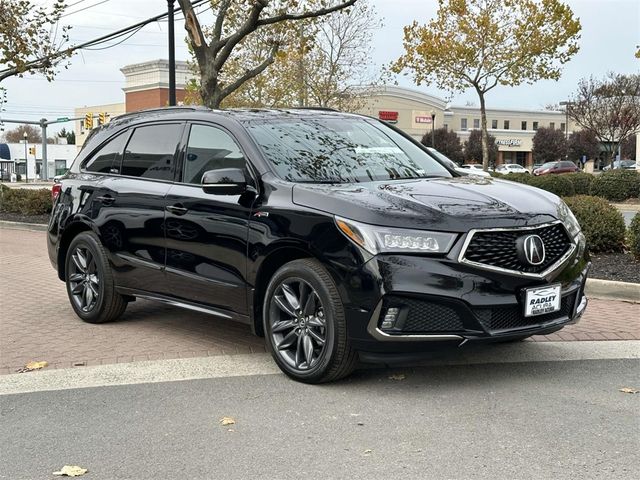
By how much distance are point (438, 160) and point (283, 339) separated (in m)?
2.23

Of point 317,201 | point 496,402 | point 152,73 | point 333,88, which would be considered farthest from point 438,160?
point 152,73

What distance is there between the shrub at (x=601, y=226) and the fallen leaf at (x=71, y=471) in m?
7.21

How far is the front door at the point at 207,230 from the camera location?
5.19 meters

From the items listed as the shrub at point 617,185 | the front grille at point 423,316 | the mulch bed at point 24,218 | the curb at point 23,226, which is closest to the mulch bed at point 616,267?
the front grille at point 423,316

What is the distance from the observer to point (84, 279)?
6.81 metres

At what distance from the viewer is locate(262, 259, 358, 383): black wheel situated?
Result: 4.52 metres

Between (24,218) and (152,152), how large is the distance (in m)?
14.6

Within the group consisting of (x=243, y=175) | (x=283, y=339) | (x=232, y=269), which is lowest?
(x=283, y=339)

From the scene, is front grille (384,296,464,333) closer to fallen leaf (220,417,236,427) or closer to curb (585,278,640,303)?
fallen leaf (220,417,236,427)

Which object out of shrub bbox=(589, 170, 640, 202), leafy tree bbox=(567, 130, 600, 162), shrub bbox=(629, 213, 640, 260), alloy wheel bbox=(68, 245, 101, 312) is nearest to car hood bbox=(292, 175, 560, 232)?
alloy wheel bbox=(68, 245, 101, 312)

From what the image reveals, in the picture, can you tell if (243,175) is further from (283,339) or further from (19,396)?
(19,396)

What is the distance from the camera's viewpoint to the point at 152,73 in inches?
2660

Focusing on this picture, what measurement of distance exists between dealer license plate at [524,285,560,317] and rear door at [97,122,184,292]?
2908 millimetres

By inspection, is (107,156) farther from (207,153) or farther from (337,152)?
(337,152)
